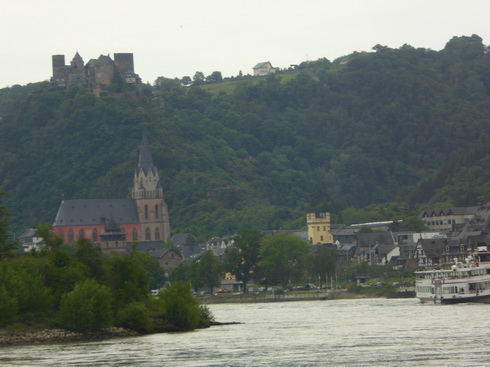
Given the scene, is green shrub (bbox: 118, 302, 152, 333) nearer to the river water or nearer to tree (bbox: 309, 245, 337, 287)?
the river water

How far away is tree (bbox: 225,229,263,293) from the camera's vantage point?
7298 inches

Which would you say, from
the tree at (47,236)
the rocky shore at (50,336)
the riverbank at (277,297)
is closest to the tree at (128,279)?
the rocky shore at (50,336)

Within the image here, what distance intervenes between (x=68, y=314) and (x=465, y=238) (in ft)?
296

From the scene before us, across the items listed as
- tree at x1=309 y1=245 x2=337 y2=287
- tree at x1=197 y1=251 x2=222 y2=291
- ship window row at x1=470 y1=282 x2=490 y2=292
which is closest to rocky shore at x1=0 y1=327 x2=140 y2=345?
ship window row at x1=470 y1=282 x2=490 y2=292

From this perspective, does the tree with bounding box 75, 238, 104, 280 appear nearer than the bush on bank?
No

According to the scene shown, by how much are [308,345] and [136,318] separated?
15793mm

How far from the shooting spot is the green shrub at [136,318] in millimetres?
97312

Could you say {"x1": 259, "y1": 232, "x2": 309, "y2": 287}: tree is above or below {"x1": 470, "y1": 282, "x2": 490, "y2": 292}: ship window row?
above

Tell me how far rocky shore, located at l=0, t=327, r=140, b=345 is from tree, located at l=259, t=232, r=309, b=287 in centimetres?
8771

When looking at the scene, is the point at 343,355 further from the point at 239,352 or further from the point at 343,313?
the point at 343,313

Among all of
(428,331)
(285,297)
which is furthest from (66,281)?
(285,297)

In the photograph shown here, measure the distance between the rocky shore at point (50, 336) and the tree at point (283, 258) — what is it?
8771cm

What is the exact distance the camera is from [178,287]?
101 m

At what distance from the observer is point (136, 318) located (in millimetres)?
97250
